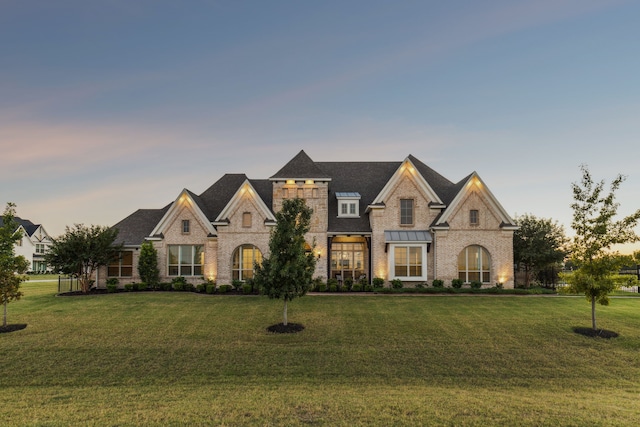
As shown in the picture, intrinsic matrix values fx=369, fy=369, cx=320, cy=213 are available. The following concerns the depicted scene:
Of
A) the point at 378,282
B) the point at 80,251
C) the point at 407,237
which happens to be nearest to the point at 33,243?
the point at 80,251

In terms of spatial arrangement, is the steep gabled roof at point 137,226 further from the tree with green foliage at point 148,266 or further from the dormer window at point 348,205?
the dormer window at point 348,205

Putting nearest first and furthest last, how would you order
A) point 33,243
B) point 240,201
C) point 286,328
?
point 286,328
point 240,201
point 33,243

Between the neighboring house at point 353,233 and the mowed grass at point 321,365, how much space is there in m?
6.56

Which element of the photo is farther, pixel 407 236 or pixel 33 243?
pixel 33 243

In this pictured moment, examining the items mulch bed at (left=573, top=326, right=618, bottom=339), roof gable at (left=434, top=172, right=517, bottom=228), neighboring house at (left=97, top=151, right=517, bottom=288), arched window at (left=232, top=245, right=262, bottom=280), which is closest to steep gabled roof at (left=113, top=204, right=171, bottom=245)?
neighboring house at (left=97, top=151, right=517, bottom=288)

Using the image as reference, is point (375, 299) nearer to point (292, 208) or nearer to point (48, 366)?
point (292, 208)

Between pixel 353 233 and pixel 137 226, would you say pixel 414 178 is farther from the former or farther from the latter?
pixel 137 226

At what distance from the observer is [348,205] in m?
30.8

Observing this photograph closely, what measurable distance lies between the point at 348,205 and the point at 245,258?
30.9ft

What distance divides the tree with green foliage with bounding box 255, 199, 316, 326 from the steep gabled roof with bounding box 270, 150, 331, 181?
12257 millimetres

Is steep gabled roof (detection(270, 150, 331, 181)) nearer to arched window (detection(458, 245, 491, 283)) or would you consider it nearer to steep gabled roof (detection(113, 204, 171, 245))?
steep gabled roof (detection(113, 204, 171, 245))

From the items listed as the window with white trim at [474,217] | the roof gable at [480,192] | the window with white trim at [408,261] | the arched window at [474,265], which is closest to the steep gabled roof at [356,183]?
the window with white trim at [408,261]

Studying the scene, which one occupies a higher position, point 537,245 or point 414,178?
point 414,178

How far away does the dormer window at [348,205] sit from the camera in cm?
3061
